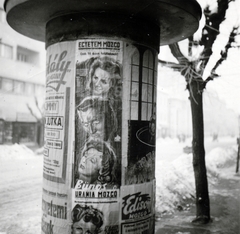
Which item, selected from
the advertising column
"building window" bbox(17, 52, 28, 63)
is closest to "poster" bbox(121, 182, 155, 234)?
the advertising column

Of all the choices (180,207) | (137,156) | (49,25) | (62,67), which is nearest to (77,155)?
(137,156)

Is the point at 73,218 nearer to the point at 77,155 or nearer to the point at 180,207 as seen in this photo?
the point at 77,155

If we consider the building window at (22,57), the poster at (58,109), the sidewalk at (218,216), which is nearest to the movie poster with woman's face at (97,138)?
the poster at (58,109)

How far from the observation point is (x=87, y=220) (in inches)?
99.2

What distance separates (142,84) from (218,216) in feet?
13.2

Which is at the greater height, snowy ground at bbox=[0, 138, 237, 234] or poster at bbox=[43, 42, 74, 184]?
poster at bbox=[43, 42, 74, 184]

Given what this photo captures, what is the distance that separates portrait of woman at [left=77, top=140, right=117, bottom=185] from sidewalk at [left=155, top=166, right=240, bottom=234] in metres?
2.78

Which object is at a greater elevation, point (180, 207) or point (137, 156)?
point (137, 156)

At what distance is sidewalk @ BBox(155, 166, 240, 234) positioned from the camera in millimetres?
4987

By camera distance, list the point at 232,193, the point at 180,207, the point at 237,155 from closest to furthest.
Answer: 1. the point at 180,207
2. the point at 232,193
3. the point at 237,155

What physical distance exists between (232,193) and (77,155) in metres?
5.30

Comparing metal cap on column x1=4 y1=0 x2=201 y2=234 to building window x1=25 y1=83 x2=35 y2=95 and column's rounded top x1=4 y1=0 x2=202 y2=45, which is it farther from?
building window x1=25 y1=83 x2=35 y2=95

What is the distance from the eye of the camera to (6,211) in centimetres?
523

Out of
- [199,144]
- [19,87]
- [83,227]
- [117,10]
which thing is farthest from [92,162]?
[19,87]
